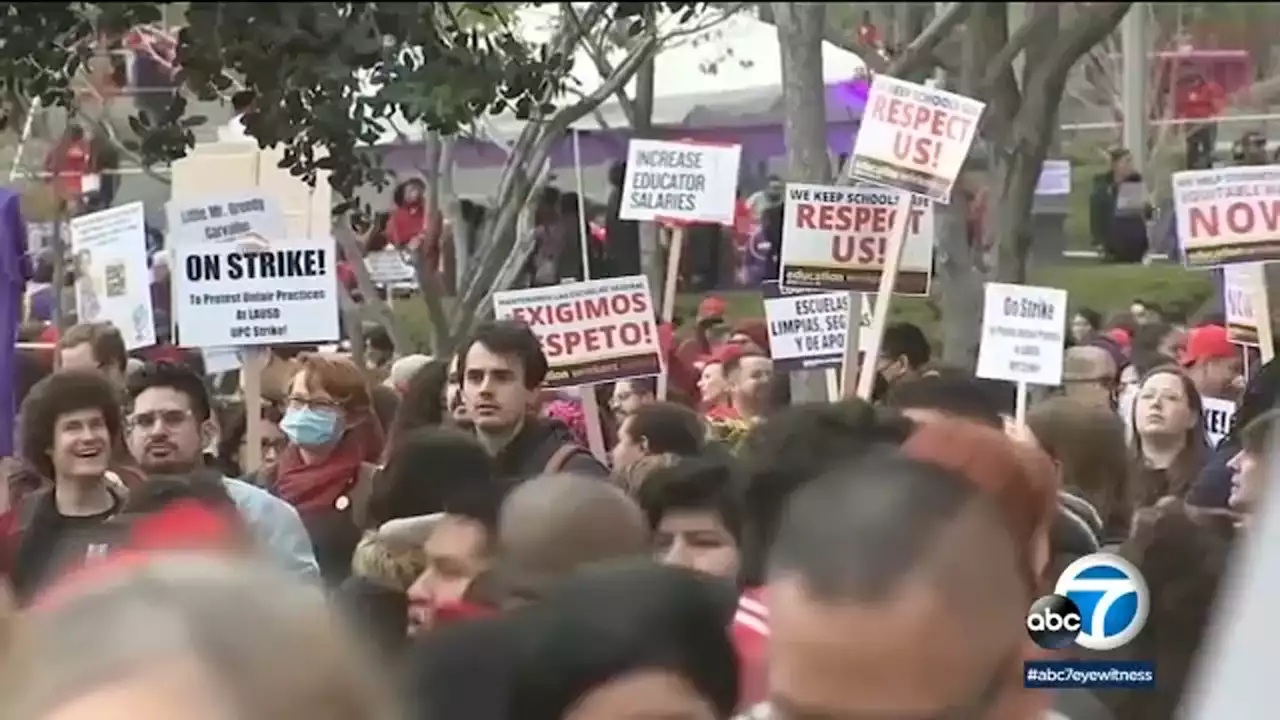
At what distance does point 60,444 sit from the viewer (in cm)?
596

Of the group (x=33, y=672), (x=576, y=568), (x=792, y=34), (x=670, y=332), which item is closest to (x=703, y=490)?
(x=576, y=568)

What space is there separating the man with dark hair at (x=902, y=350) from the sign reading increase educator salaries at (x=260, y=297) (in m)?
2.21

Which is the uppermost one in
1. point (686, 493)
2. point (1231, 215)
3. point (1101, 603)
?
point (1231, 215)

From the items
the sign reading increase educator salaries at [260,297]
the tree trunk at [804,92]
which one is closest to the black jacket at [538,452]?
the sign reading increase educator salaries at [260,297]

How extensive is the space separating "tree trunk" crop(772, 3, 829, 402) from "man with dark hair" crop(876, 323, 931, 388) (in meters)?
3.74

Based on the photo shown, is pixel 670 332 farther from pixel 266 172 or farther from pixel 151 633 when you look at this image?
pixel 151 633

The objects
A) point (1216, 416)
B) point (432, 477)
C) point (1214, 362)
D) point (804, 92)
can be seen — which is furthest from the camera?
point (804, 92)

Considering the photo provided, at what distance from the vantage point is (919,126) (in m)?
8.79

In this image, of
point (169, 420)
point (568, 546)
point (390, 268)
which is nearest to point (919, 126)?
point (169, 420)

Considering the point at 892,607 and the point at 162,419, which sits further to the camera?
the point at 162,419

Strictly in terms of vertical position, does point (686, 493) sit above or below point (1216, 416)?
above

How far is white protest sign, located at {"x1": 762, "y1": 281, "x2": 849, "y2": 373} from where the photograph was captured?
971 centimetres

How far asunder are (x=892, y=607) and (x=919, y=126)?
21.5 feet

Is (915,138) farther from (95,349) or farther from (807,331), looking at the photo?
(95,349)
